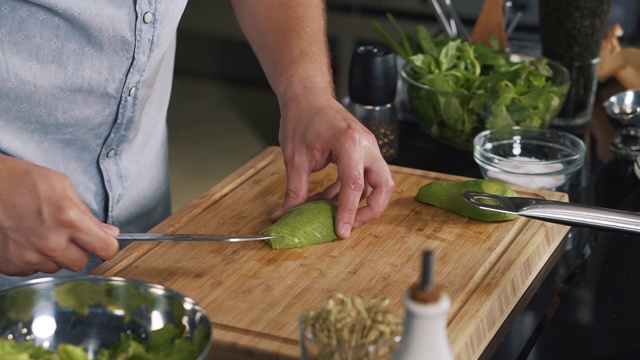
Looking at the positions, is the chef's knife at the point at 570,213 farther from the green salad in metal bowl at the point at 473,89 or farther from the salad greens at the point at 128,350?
the salad greens at the point at 128,350

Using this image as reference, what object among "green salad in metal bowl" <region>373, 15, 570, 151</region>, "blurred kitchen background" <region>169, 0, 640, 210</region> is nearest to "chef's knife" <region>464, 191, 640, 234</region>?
"green salad in metal bowl" <region>373, 15, 570, 151</region>

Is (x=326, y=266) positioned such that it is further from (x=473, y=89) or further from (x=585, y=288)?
(x=473, y=89)

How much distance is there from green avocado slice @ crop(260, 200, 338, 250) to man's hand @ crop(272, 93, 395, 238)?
18 millimetres

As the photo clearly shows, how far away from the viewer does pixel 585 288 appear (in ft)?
4.16

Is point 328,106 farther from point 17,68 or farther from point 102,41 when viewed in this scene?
point 17,68

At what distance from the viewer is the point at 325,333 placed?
2.73 feet

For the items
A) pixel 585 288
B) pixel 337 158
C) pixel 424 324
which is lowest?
pixel 585 288

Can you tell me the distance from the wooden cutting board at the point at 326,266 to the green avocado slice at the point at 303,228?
0.01m

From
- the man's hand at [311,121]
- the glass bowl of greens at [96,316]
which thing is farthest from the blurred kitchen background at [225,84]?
the glass bowl of greens at [96,316]

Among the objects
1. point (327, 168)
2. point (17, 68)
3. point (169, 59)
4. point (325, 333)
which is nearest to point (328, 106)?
point (327, 168)

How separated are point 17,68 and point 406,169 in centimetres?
64

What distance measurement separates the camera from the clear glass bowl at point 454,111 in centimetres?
168

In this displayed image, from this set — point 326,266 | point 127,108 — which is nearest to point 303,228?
point 326,266

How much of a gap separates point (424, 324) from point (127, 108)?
799mm
